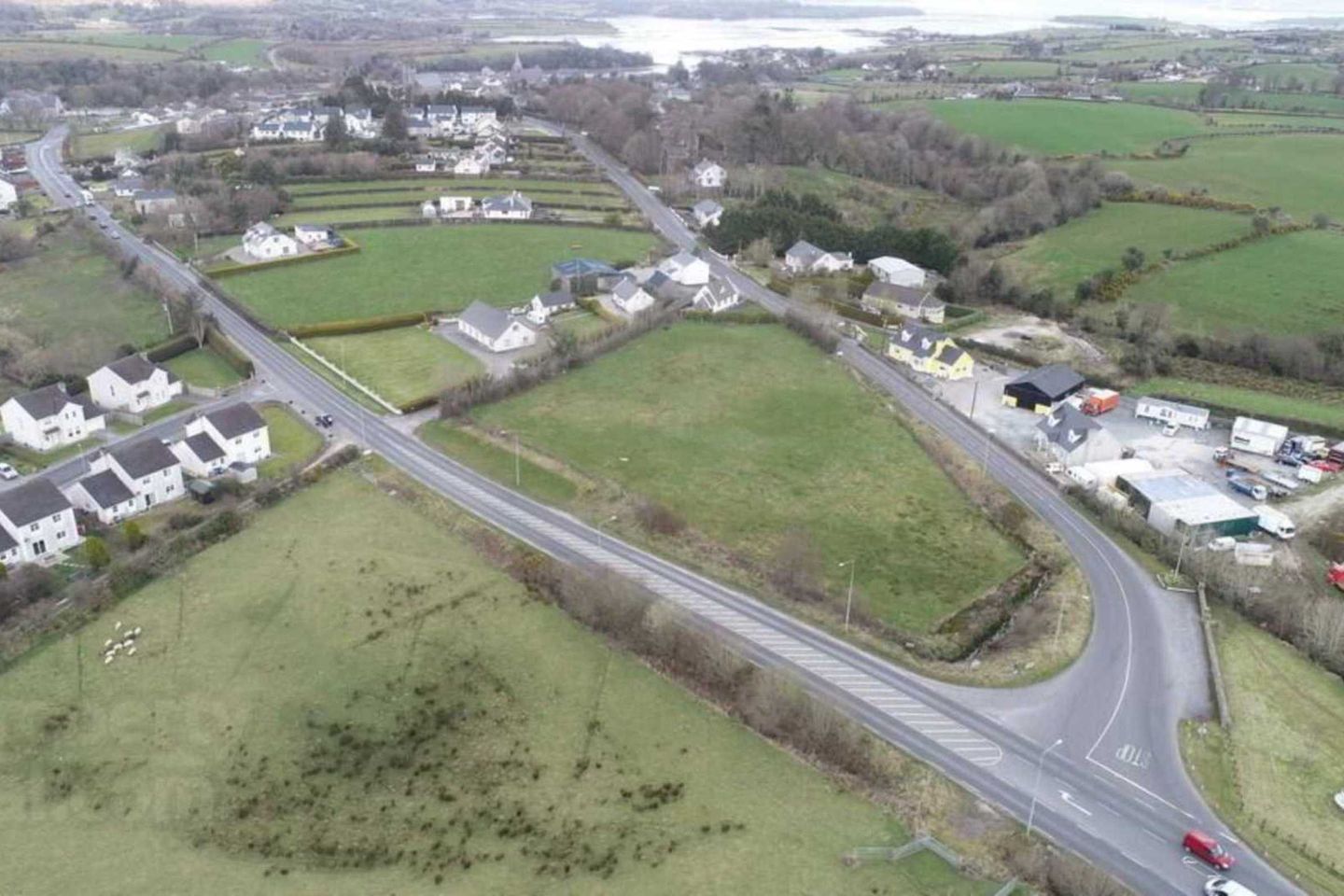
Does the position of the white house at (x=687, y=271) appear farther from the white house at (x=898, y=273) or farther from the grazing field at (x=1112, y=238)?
the grazing field at (x=1112, y=238)

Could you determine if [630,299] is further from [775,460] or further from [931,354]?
[775,460]

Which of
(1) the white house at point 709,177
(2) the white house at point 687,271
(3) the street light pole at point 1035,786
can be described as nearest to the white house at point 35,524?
(3) the street light pole at point 1035,786

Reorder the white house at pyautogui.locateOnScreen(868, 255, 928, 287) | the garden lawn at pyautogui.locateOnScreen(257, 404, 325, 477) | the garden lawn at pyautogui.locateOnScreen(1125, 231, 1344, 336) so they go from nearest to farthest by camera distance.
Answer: the garden lawn at pyautogui.locateOnScreen(257, 404, 325, 477) < the garden lawn at pyautogui.locateOnScreen(1125, 231, 1344, 336) < the white house at pyautogui.locateOnScreen(868, 255, 928, 287)

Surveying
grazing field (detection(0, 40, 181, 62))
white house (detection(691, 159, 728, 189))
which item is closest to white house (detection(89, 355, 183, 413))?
white house (detection(691, 159, 728, 189))

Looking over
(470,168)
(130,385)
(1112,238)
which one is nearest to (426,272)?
(130,385)

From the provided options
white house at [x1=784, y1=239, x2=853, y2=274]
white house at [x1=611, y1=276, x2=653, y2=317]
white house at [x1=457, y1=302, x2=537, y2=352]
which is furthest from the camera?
white house at [x1=784, y1=239, x2=853, y2=274]

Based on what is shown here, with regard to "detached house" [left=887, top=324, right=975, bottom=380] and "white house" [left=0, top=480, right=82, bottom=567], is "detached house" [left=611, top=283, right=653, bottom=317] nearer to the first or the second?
"detached house" [left=887, top=324, right=975, bottom=380]
